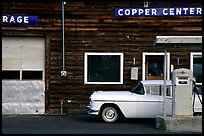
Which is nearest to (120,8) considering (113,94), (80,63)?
(80,63)

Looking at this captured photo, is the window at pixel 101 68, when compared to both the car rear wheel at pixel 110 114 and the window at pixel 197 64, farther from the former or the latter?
the car rear wheel at pixel 110 114

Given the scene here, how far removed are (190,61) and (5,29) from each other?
25.6 ft

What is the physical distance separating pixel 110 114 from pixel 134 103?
0.96 meters

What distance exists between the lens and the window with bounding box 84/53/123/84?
2086 centimetres

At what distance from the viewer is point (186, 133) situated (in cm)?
1432

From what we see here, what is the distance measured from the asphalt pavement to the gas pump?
2.99 ft

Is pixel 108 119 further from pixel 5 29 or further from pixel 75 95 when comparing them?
pixel 5 29

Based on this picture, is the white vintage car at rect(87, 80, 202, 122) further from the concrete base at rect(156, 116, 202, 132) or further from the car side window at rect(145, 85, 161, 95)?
the concrete base at rect(156, 116, 202, 132)

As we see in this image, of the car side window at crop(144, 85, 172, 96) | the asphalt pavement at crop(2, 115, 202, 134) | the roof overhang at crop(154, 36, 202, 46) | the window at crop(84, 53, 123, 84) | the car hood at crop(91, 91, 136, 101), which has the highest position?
the roof overhang at crop(154, 36, 202, 46)

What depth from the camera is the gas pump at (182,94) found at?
1512 centimetres

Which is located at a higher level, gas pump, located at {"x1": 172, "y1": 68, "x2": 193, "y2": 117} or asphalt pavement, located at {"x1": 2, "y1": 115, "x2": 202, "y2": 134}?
gas pump, located at {"x1": 172, "y1": 68, "x2": 193, "y2": 117}

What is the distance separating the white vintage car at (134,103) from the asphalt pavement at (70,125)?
1.17 ft

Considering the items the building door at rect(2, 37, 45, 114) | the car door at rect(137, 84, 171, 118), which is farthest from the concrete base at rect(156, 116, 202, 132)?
the building door at rect(2, 37, 45, 114)

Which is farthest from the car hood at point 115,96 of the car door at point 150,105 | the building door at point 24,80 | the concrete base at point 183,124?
the building door at point 24,80
